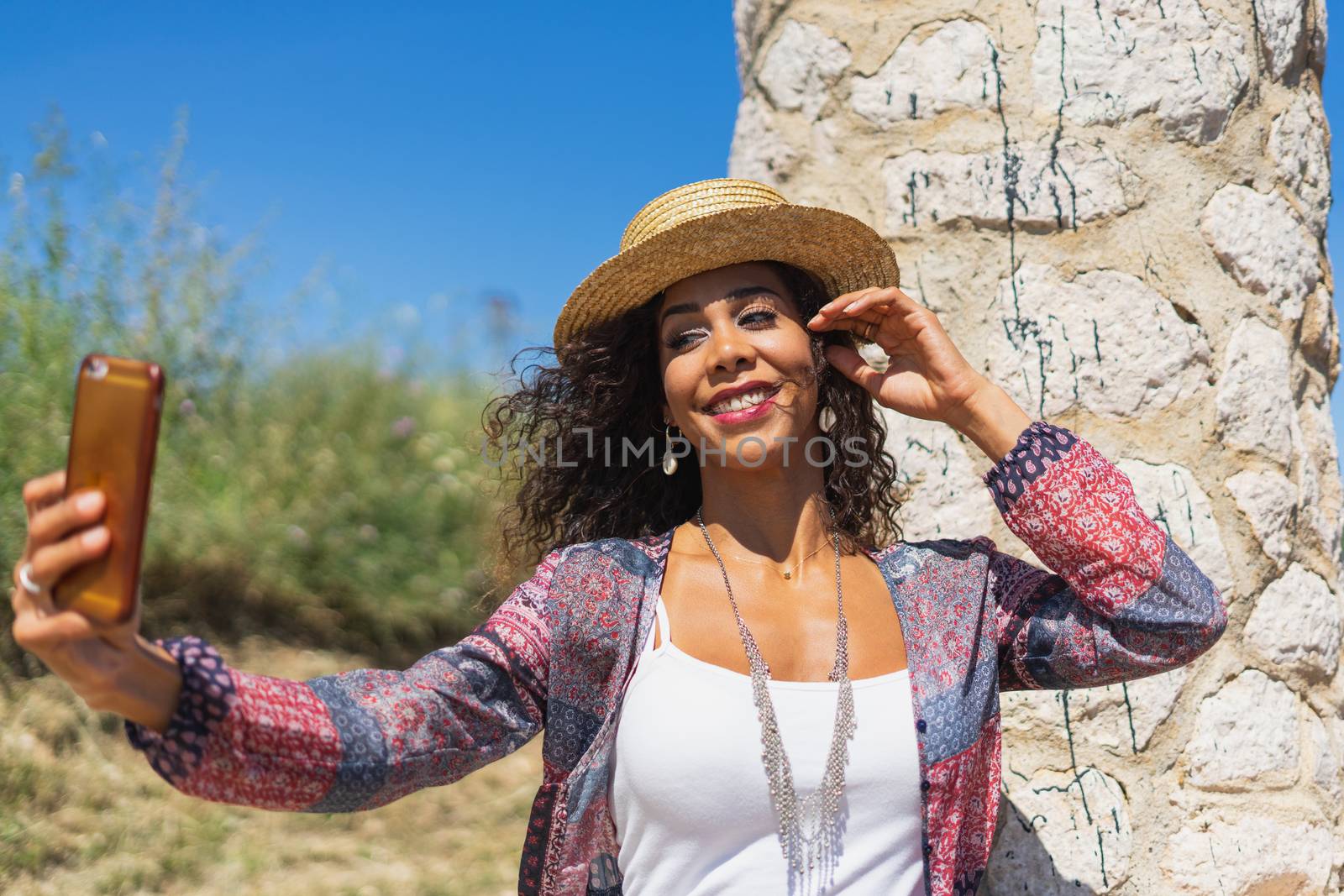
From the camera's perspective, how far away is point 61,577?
1.08 meters

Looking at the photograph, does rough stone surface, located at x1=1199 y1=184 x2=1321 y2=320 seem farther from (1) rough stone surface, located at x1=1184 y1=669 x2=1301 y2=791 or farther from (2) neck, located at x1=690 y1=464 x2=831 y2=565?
(2) neck, located at x1=690 y1=464 x2=831 y2=565

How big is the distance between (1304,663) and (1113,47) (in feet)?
4.17

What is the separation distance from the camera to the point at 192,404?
4.39 m

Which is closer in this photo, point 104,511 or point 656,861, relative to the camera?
point 104,511

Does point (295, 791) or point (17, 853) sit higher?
point (295, 791)

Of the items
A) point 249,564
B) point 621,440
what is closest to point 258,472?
point 249,564

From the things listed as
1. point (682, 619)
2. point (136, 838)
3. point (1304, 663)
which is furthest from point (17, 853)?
point (1304, 663)

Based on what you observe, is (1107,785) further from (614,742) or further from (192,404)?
(192,404)

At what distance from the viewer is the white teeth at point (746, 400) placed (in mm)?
1831

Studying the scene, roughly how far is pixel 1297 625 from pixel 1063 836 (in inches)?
24.6

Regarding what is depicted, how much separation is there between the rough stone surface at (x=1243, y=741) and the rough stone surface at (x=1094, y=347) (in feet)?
1.83

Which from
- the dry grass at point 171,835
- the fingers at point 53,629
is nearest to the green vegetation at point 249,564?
the dry grass at point 171,835

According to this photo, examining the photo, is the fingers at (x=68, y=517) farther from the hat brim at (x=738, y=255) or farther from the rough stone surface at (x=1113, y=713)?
the rough stone surface at (x=1113, y=713)

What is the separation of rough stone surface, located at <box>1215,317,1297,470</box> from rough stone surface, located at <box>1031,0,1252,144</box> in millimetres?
421
